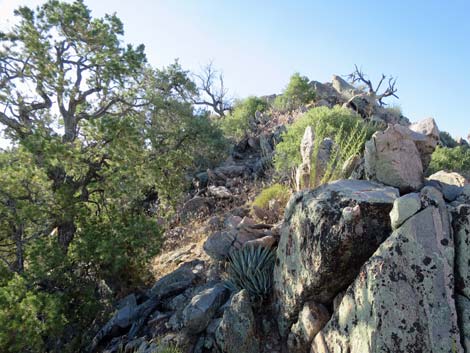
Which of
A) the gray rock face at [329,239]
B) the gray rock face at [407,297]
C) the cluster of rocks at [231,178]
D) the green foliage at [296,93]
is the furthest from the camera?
the green foliage at [296,93]

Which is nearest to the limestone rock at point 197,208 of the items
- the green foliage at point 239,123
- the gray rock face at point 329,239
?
the gray rock face at point 329,239

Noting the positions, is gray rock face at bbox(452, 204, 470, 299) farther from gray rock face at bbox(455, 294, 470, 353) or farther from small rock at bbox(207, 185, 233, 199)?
small rock at bbox(207, 185, 233, 199)

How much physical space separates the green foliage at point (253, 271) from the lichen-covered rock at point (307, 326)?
0.90 meters

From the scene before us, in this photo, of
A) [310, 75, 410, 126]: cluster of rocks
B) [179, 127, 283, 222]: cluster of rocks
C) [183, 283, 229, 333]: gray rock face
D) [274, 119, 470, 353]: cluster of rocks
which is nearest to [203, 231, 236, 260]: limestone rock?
[183, 283, 229, 333]: gray rock face

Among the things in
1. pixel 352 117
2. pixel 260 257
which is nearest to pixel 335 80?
pixel 352 117

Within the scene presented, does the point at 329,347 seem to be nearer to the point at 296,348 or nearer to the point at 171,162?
the point at 296,348

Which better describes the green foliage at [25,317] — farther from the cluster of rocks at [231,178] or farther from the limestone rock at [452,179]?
the limestone rock at [452,179]

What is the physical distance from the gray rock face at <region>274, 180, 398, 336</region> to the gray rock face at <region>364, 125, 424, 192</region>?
229mm

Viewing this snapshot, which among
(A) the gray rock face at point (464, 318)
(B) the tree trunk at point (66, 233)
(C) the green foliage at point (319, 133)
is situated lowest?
(A) the gray rock face at point (464, 318)

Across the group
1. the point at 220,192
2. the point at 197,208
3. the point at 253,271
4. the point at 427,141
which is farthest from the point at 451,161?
the point at 253,271

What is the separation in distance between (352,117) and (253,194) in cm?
527

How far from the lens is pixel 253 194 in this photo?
10.1 metres

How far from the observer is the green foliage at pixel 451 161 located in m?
12.4

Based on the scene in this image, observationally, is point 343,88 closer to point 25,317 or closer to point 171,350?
point 171,350
